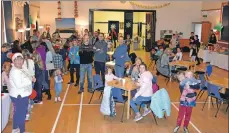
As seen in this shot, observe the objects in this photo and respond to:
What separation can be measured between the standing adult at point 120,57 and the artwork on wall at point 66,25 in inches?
440

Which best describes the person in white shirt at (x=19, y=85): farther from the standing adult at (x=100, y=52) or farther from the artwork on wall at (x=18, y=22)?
the artwork on wall at (x=18, y=22)

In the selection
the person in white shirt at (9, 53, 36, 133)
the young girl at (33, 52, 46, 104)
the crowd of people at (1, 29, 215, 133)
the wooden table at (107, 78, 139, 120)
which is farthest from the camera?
the young girl at (33, 52, 46, 104)

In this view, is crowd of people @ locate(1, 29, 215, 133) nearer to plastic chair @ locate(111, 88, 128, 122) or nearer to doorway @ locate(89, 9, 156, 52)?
plastic chair @ locate(111, 88, 128, 122)

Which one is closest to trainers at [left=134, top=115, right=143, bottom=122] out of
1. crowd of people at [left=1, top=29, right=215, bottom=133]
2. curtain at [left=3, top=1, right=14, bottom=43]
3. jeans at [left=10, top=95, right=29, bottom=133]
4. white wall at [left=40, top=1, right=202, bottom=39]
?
crowd of people at [left=1, top=29, right=215, bottom=133]

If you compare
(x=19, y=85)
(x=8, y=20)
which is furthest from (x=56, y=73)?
(x=8, y=20)

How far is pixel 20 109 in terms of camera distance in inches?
193

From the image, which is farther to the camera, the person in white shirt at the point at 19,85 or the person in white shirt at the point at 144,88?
the person in white shirt at the point at 144,88

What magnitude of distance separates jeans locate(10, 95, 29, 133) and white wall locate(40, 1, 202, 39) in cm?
1501

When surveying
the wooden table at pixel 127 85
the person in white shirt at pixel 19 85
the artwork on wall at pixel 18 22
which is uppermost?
the artwork on wall at pixel 18 22

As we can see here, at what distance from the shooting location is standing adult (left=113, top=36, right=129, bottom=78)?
8555mm

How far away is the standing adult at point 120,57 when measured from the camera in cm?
855

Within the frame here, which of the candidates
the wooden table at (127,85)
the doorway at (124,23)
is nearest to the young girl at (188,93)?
the wooden table at (127,85)

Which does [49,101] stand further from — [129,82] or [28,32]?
[28,32]

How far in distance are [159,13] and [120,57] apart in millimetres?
12411
